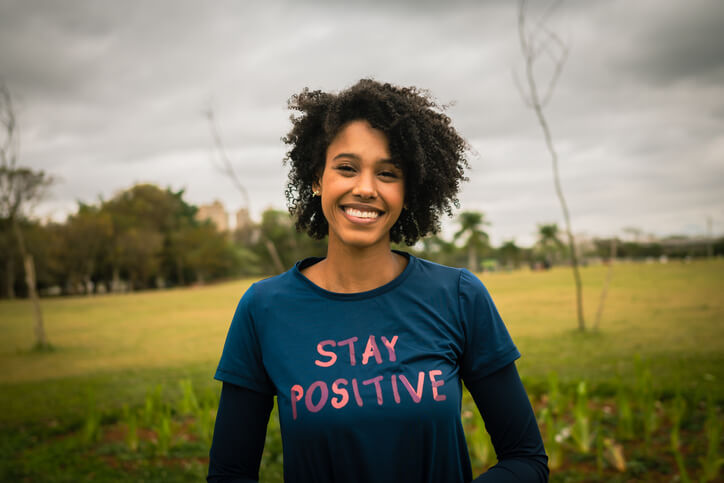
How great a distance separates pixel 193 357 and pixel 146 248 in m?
39.2

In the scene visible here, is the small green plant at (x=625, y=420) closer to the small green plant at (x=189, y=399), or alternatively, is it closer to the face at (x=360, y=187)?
the face at (x=360, y=187)

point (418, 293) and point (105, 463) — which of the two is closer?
point (418, 293)

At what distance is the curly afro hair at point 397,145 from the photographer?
158 centimetres

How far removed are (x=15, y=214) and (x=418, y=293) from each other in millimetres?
12854

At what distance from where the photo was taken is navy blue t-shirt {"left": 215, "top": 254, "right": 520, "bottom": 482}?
136 cm

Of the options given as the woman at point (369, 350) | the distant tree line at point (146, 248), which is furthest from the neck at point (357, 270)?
the distant tree line at point (146, 248)

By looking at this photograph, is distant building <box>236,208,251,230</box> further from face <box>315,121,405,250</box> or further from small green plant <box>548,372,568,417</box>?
face <box>315,121,405,250</box>

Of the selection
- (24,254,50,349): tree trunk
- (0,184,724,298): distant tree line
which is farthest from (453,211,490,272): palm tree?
(24,254,50,349): tree trunk

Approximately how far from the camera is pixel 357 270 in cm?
157

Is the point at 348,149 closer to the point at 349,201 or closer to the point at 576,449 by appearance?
the point at 349,201

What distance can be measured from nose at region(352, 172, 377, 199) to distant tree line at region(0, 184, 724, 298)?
1194 inches

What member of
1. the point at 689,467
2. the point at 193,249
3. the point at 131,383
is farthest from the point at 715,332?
the point at 193,249

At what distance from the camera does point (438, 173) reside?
1753 millimetres

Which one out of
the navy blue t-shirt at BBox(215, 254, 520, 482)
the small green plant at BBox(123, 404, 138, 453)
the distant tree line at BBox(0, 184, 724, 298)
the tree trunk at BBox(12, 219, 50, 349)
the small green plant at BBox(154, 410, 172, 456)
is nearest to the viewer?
the navy blue t-shirt at BBox(215, 254, 520, 482)
